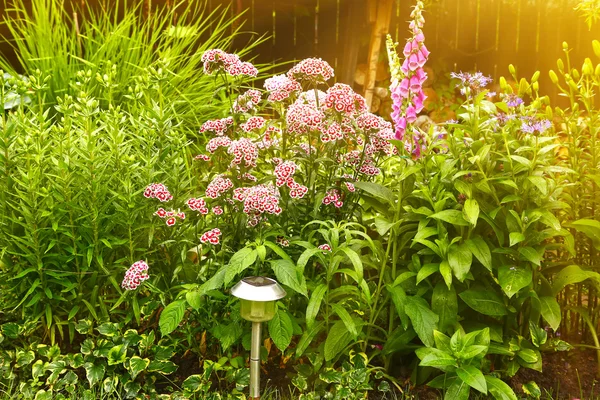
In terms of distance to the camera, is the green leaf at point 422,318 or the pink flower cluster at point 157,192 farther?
the pink flower cluster at point 157,192

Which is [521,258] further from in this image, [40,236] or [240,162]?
[40,236]

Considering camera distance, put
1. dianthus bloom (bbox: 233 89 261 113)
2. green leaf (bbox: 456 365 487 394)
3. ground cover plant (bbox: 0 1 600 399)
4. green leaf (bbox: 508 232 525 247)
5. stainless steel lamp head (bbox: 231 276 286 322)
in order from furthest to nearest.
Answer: dianthus bloom (bbox: 233 89 261 113), ground cover plant (bbox: 0 1 600 399), green leaf (bbox: 508 232 525 247), green leaf (bbox: 456 365 487 394), stainless steel lamp head (bbox: 231 276 286 322)

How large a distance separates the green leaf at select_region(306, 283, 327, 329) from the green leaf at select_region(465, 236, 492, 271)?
56 centimetres

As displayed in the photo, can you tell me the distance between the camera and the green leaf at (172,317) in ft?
8.13

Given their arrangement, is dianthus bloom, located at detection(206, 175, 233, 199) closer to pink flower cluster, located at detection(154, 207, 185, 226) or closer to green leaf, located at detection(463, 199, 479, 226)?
pink flower cluster, located at detection(154, 207, 185, 226)

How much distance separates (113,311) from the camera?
283 centimetres

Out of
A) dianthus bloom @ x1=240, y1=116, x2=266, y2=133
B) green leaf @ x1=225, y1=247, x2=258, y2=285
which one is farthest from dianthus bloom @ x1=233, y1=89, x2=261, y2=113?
green leaf @ x1=225, y1=247, x2=258, y2=285

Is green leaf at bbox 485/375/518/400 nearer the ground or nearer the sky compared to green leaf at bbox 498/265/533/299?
nearer the ground

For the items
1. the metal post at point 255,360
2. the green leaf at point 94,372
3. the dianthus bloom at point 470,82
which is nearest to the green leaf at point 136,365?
the green leaf at point 94,372

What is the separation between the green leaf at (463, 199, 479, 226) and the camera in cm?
242

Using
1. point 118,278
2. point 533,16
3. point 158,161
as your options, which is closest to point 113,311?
point 118,278

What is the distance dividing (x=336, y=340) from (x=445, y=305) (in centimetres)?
43

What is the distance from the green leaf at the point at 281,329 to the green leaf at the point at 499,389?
744mm

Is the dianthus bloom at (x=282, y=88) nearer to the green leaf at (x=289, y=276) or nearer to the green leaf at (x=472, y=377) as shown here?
the green leaf at (x=289, y=276)
